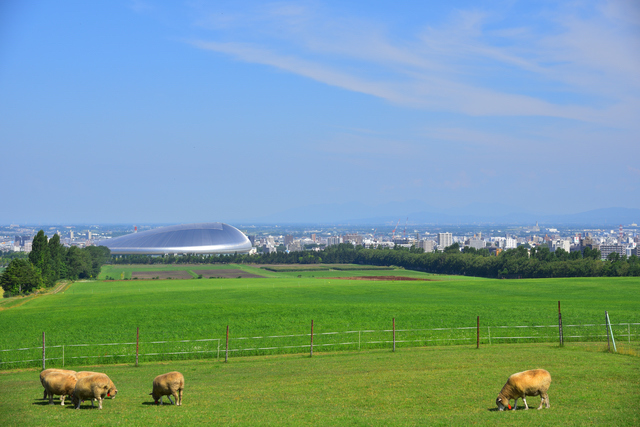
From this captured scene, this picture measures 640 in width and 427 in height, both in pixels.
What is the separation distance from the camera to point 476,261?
12688cm

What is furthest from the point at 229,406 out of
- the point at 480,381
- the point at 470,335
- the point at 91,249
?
the point at 91,249

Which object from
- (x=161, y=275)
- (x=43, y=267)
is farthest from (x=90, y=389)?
(x=161, y=275)

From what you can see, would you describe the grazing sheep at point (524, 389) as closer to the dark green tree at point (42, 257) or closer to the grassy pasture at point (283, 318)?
the grassy pasture at point (283, 318)

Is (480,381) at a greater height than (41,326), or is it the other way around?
(480,381)

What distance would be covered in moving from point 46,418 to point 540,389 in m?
12.9

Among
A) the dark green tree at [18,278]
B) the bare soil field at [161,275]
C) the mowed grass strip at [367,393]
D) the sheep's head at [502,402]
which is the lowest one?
the bare soil field at [161,275]

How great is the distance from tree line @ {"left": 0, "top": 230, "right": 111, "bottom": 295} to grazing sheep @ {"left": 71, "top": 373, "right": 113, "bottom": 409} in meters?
67.2

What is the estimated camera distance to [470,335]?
34.1m

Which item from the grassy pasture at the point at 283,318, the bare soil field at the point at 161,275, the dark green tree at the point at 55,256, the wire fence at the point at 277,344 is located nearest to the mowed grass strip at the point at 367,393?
the wire fence at the point at 277,344

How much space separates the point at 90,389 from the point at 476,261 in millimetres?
118384

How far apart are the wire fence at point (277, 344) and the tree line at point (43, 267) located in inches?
1925

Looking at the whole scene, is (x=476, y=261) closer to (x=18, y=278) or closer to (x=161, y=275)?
(x=161, y=275)

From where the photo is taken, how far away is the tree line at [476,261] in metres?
108

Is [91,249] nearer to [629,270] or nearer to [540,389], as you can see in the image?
[629,270]
